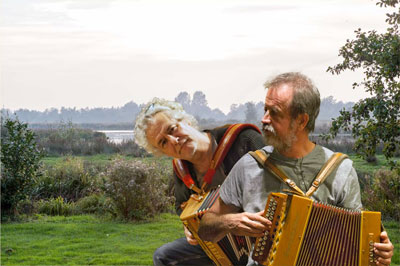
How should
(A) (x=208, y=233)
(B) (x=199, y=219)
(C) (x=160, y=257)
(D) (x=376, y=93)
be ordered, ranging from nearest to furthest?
(A) (x=208, y=233)
(B) (x=199, y=219)
(C) (x=160, y=257)
(D) (x=376, y=93)

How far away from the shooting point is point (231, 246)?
3.10 meters

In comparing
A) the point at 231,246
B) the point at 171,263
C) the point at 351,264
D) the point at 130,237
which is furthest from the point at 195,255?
the point at 130,237

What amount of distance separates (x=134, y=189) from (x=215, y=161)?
6.15 meters

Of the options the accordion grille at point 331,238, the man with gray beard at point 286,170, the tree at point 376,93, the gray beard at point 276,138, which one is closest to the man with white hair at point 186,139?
the man with gray beard at point 286,170

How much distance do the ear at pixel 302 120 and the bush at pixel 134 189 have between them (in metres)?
6.78

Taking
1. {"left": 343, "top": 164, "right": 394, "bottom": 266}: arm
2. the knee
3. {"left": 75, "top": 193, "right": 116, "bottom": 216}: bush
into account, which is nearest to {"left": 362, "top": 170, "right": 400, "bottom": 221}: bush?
{"left": 75, "top": 193, "right": 116, "bottom": 216}: bush

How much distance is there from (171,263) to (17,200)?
21.9 ft

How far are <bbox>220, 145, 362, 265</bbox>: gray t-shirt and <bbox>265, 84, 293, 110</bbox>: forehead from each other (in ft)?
0.82

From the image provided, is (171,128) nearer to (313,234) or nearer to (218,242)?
(218,242)

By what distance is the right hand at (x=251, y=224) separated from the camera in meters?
2.38

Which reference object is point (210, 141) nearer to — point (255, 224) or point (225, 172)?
point (225, 172)

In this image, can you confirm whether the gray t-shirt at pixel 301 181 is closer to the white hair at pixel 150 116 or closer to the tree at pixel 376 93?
the white hair at pixel 150 116

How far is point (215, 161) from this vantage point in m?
3.20

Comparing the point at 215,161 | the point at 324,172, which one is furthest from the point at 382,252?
the point at 215,161
